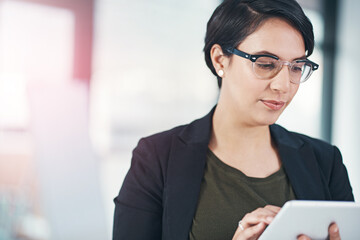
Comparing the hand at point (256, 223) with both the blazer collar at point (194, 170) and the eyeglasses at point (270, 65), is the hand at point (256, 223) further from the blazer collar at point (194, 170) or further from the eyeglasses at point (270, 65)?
the eyeglasses at point (270, 65)

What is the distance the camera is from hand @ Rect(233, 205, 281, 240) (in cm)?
86

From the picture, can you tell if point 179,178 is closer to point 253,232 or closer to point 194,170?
point 194,170

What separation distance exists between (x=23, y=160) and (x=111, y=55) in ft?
3.56

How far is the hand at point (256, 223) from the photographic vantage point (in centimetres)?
86

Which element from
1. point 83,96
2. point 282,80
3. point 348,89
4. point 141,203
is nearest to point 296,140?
point 282,80

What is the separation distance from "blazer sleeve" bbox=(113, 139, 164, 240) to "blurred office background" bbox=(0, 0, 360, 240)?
5.68 feet

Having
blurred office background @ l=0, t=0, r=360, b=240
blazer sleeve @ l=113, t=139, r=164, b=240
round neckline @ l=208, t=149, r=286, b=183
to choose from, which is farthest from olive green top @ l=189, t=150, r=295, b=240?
blurred office background @ l=0, t=0, r=360, b=240

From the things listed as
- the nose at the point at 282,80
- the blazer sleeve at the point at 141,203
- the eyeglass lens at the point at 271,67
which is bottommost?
the blazer sleeve at the point at 141,203

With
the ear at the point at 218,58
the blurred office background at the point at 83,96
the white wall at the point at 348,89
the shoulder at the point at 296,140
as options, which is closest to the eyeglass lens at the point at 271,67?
the ear at the point at 218,58

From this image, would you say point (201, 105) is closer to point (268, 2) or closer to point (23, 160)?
point (23, 160)

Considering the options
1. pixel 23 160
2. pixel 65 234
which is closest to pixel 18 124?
pixel 23 160

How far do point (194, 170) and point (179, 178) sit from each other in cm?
5

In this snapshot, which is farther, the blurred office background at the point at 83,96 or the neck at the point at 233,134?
the blurred office background at the point at 83,96

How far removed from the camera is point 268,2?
3.53ft
